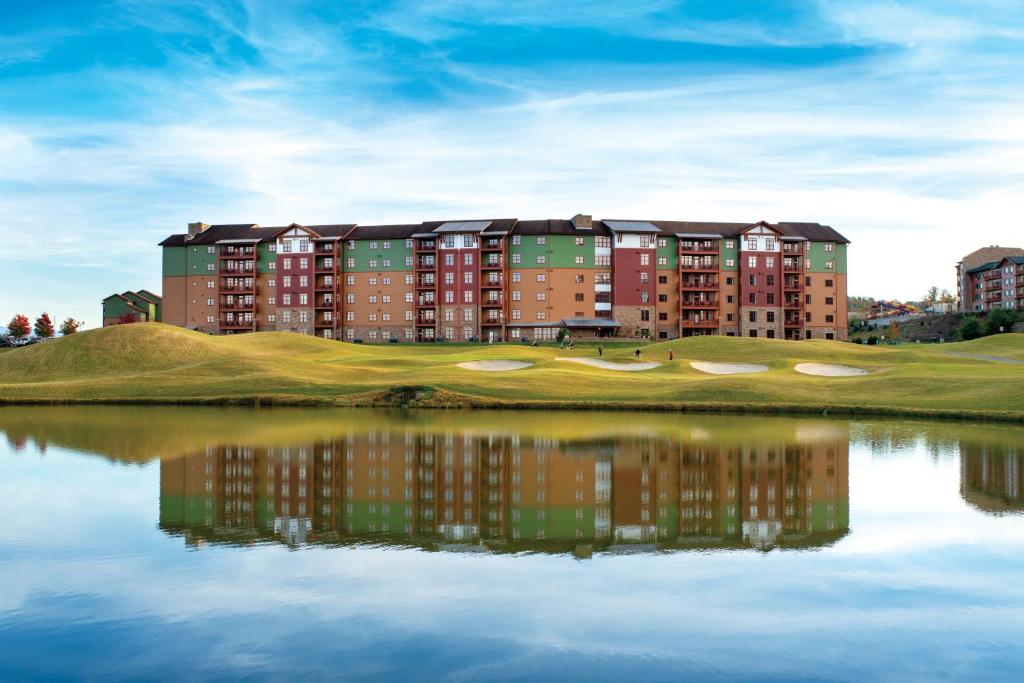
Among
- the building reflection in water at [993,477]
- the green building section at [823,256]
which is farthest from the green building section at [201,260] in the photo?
the building reflection in water at [993,477]

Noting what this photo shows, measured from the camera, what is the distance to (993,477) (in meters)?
24.8

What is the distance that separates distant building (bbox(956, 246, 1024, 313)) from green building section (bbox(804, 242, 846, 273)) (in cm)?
6844

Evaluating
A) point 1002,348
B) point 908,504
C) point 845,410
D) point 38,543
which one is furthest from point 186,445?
point 1002,348

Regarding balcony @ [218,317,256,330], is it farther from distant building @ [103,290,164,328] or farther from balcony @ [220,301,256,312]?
distant building @ [103,290,164,328]

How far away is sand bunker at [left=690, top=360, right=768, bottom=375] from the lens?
220 feet

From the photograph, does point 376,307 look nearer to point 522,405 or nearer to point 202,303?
point 202,303

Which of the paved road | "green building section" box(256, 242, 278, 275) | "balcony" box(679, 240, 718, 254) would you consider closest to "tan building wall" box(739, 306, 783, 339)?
"balcony" box(679, 240, 718, 254)

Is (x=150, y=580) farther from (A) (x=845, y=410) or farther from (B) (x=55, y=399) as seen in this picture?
(B) (x=55, y=399)

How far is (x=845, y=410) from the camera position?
1789 inches

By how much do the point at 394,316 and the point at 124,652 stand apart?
110119 mm

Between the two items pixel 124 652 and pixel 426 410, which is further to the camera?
pixel 426 410

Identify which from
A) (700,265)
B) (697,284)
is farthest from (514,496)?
(700,265)

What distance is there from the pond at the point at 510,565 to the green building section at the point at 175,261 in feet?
346

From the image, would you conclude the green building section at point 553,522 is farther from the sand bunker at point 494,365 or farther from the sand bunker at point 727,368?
the sand bunker at point 727,368
